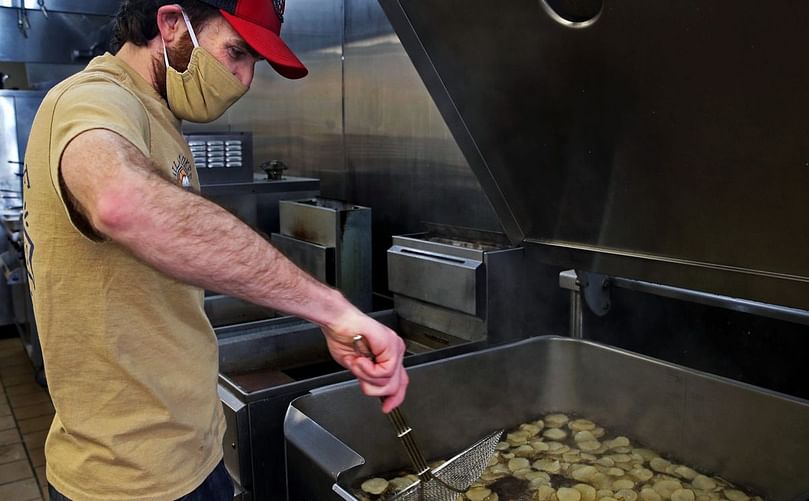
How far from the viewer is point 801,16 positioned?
0.90 m

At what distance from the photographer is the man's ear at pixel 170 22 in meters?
0.96

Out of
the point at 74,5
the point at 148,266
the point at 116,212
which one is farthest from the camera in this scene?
the point at 74,5

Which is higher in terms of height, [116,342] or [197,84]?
[197,84]

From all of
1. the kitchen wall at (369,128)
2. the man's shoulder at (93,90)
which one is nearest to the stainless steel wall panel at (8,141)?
the kitchen wall at (369,128)

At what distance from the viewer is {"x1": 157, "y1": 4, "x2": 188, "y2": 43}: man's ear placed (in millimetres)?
958

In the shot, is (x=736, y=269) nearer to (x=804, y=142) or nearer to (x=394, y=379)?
(x=804, y=142)

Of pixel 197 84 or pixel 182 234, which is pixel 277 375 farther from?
pixel 182 234

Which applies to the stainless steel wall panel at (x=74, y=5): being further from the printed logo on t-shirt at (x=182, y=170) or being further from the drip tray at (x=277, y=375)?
the printed logo on t-shirt at (x=182, y=170)

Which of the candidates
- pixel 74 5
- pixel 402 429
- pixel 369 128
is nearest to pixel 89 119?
pixel 402 429

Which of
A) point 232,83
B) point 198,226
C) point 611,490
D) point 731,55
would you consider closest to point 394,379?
point 198,226

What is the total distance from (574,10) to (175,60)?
619mm

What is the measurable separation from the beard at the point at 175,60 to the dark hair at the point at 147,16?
0.03 meters

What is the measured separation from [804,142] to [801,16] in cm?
19

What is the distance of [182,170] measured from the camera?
3.31ft
